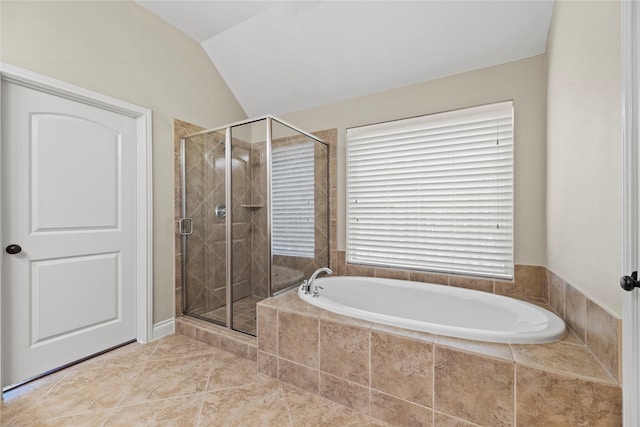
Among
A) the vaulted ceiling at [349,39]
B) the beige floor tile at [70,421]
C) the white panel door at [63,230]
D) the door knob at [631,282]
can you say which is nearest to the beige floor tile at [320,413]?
the beige floor tile at [70,421]

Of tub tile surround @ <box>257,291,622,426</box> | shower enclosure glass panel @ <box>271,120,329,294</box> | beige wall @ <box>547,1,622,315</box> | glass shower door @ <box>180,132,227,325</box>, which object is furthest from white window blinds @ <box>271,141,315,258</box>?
beige wall @ <box>547,1,622,315</box>

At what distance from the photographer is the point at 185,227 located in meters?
2.47

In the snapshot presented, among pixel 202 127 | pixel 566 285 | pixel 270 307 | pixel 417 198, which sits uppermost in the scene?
pixel 202 127

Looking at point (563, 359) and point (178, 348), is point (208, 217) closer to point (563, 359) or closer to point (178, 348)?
point (178, 348)

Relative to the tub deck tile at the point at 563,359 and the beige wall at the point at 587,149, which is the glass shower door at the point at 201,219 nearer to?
the tub deck tile at the point at 563,359

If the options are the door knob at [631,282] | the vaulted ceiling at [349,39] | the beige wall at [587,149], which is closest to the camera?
the door knob at [631,282]

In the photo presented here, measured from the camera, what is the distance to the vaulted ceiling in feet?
6.18

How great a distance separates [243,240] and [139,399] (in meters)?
1.17

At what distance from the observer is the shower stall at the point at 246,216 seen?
85.0 inches

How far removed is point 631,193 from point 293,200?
Answer: 1979 millimetres

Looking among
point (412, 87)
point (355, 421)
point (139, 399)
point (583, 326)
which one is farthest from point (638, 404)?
point (412, 87)

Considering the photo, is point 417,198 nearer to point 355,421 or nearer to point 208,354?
point 355,421

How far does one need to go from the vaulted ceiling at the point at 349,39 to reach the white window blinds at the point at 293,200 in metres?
0.72

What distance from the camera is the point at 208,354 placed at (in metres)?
2.02
